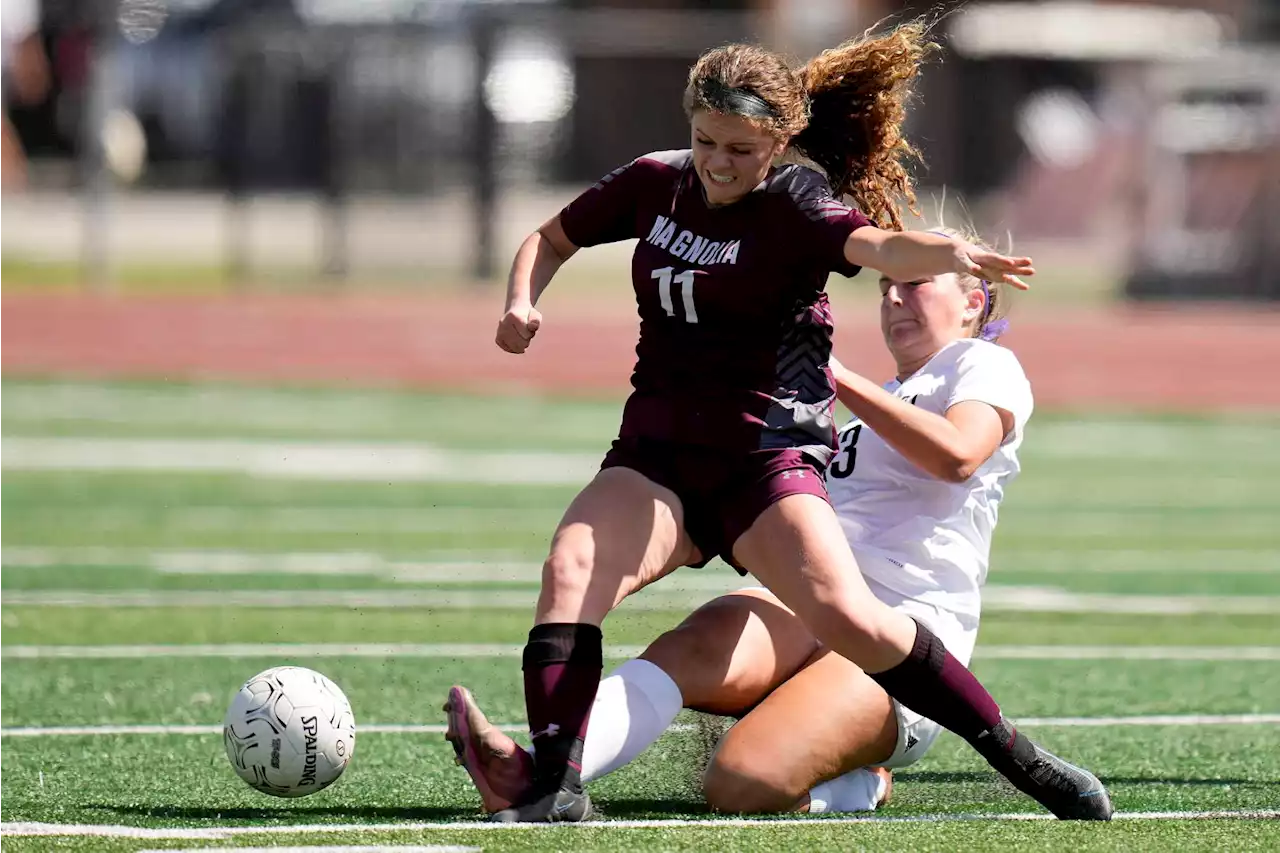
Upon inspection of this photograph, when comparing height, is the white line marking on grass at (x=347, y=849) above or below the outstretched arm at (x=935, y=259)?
below

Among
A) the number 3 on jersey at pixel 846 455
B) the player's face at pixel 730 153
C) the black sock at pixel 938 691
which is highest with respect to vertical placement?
the player's face at pixel 730 153

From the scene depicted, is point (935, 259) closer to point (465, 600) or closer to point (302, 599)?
point (465, 600)

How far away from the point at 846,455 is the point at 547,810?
135cm

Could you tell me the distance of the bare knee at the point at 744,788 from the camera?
15.6ft

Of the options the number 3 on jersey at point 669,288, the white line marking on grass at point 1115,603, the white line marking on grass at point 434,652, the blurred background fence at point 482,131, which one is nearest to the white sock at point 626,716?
the number 3 on jersey at point 669,288

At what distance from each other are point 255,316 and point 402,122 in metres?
5.06

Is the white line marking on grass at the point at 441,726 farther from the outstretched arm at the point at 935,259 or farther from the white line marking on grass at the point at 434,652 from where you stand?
the outstretched arm at the point at 935,259

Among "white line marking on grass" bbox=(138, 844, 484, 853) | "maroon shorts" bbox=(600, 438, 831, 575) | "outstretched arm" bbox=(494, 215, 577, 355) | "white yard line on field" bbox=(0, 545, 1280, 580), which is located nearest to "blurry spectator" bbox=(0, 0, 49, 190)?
"white yard line on field" bbox=(0, 545, 1280, 580)

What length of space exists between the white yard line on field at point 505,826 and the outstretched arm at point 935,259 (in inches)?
49.2

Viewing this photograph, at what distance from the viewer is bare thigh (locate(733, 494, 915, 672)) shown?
4.53 m

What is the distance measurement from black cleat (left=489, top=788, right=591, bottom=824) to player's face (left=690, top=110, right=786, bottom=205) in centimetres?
139

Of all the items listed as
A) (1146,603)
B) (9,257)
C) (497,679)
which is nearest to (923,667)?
(497,679)

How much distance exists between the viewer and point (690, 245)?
4.70m

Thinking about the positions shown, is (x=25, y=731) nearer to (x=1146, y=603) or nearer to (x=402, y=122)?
(x=1146, y=603)
